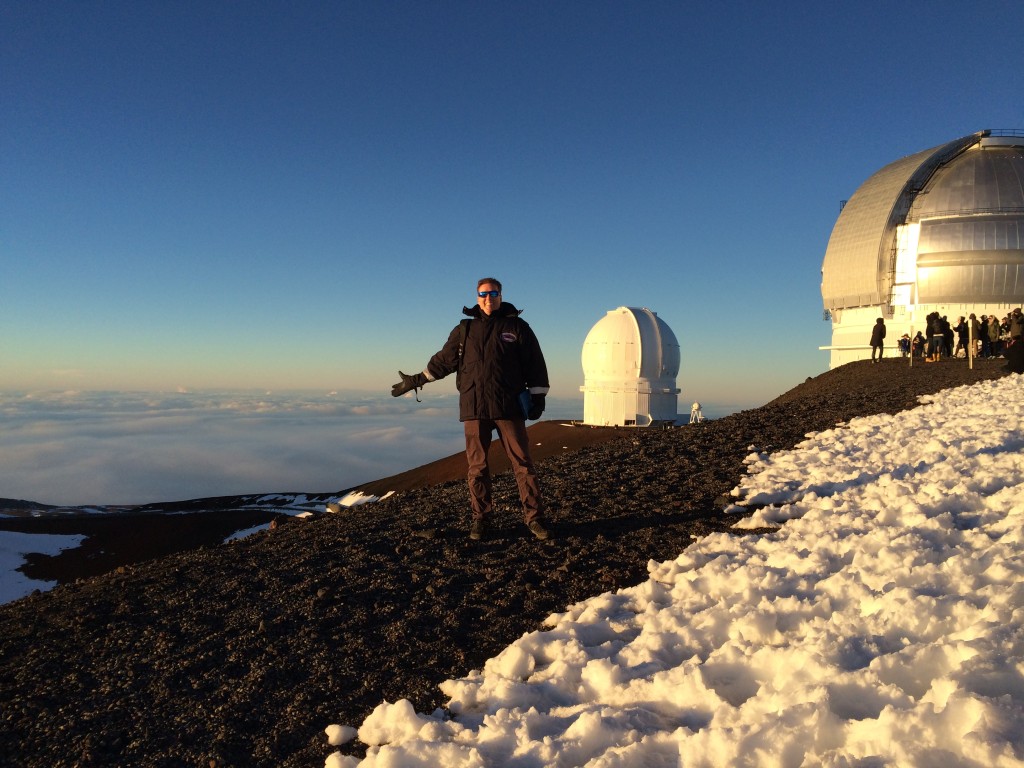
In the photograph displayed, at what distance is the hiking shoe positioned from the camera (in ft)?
19.8

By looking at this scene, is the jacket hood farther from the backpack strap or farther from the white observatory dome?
the white observatory dome

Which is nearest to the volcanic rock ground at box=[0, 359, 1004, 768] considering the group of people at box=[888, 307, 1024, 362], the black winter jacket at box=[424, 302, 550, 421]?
the black winter jacket at box=[424, 302, 550, 421]

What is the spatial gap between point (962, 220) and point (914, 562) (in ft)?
111

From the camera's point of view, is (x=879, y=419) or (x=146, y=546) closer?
(x=879, y=419)

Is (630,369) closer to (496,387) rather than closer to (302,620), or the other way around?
(496,387)

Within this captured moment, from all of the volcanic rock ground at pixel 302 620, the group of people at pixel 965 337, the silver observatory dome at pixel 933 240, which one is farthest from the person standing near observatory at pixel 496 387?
the silver observatory dome at pixel 933 240

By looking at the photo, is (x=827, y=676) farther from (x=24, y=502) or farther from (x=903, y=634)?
(x=24, y=502)

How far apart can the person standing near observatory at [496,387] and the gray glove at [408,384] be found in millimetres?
636

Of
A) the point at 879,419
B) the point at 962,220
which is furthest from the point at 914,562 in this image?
the point at 962,220

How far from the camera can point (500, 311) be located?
20.6 ft

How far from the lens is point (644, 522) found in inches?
251

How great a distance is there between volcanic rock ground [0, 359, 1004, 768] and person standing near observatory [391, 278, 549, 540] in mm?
477

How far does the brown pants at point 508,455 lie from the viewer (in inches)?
243

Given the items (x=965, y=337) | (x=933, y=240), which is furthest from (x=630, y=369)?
(x=933, y=240)
